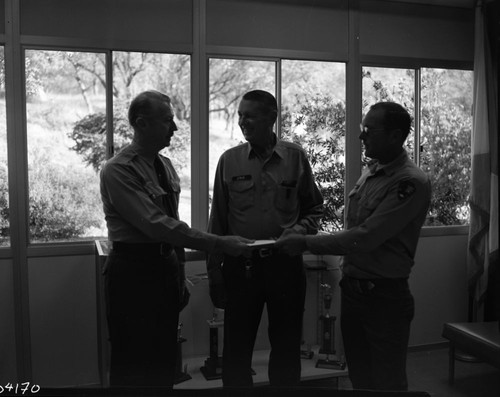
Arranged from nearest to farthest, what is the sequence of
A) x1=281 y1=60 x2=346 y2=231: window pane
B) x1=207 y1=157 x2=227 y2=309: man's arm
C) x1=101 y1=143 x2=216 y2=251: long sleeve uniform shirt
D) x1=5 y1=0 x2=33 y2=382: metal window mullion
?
x1=101 y1=143 x2=216 y2=251: long sleeve uniform shirt < x1=207 y1=157 x2=227 y2=309: man's arm < x1=5 y1=0 x2=33 y2=382: metal window mullion < x1=281 y1=60 x2=346 y2=231: window pane

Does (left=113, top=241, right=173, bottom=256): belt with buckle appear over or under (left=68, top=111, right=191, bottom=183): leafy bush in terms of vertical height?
under

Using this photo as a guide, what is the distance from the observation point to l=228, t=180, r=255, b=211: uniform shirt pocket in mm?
2305

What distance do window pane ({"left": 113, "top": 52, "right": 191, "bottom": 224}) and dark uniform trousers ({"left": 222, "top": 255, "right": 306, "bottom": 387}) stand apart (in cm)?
116

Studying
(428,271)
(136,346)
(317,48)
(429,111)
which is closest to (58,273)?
(136,346)

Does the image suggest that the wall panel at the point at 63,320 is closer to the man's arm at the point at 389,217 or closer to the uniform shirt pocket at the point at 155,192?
the uniform shirt pocket at the point at 155,192

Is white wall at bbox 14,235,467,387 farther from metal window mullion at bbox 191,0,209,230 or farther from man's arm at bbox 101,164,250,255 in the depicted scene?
man's arm at bbox 101,164,250,255

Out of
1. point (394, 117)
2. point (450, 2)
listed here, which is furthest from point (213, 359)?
point (450, 2)

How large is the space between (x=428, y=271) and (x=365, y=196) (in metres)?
2.03

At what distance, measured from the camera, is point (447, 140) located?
394 centimetres

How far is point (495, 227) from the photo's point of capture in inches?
139

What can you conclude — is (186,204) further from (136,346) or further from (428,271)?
(428,271)

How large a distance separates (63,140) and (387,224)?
80.1 inches

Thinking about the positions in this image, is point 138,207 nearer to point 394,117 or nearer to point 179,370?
point 394,117

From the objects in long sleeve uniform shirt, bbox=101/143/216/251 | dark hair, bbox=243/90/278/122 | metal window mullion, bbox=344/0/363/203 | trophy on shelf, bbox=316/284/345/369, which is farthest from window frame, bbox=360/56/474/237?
long sleeve uniform shirt, bbox=101/143/216/251
